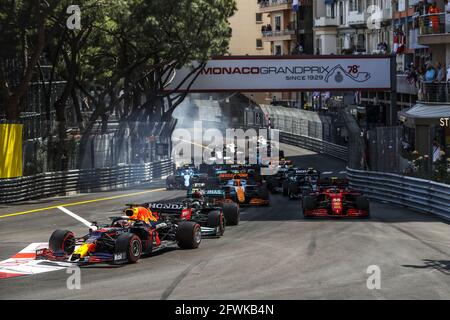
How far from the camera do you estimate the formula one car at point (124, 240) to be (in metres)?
16.4

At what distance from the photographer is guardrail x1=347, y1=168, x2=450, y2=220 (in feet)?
83.5

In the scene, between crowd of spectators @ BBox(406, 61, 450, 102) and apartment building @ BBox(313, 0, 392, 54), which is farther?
apartment building @ BBox(313, 0, 392, 54)

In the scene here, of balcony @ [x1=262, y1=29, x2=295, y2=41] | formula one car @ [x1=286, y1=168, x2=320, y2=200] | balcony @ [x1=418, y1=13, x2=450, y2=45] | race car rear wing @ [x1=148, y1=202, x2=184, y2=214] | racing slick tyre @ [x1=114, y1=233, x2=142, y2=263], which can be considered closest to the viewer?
racing slick tyre @ [x1=114, y1=233, x2=142, y2=263]

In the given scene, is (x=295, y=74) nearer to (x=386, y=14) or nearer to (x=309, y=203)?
(x=386, y=14)

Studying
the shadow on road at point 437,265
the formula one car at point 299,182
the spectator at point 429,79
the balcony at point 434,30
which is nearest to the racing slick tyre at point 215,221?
the shadow on road at point 437,265

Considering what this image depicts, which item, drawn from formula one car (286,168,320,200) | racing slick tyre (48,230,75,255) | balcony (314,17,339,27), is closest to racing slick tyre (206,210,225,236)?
racing slick tyre (48,230,75,255)

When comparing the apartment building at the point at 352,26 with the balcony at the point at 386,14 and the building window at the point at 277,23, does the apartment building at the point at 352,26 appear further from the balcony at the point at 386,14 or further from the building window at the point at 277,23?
the building window at the point at 277,23

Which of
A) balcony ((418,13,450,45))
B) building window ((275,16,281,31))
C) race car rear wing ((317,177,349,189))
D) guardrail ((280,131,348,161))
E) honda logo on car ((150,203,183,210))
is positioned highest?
building window ((275,16,281,31))

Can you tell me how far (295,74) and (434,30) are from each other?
10096 millimetres

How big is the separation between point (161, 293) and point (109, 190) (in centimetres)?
2623

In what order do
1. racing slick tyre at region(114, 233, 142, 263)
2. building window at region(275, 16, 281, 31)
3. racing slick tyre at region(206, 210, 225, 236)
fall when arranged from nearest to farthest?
racing slick tyre at region(114, 233, 142, 263) < racing slick tyre at region(206, 210, 225, 236) < building window at region(275, 16, 281, 31)

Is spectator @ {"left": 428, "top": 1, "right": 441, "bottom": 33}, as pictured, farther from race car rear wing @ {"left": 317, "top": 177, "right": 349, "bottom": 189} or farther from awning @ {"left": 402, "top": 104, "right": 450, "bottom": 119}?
race car rear wing @ {"left": 317, "top": 177, "right": 349, "bottom": 189}

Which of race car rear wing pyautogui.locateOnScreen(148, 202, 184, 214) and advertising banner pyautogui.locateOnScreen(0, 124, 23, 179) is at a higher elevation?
advertising banner pyautogui.locateOnScreen(0, 124, 23, 179)

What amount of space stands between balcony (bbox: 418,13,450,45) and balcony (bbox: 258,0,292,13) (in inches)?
1964
